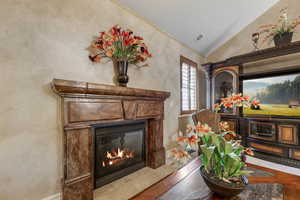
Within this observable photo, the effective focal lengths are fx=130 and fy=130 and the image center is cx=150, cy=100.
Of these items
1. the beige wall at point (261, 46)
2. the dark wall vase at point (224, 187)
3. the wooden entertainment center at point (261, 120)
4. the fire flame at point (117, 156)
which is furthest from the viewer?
the beige wall at point (261, 46)

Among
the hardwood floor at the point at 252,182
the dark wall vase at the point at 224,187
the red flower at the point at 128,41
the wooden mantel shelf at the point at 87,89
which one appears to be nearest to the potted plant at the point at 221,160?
the dark wall vase at the point at 224,187

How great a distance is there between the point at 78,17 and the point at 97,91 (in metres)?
0.93

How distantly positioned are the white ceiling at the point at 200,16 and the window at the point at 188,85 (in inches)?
19.5

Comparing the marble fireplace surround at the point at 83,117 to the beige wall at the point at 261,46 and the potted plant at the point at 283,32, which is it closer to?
the potted plant at the point at 283,32

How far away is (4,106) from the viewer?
1.14 m

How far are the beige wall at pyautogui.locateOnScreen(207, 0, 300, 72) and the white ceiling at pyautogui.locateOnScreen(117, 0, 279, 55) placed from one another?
0.14 m

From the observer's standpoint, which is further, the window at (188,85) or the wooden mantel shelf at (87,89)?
the window at (188,85)

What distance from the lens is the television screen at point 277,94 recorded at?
7.74 feet

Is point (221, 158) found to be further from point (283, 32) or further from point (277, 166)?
point (283, 32)

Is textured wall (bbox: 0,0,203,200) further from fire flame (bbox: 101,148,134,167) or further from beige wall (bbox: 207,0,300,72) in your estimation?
beige wall (bbox: 207,0,300,72)

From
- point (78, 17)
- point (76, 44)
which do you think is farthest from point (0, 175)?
point (78, 17)

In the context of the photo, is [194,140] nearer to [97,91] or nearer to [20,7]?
[97,91]

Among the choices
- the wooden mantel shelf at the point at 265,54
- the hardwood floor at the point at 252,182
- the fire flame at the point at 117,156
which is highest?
the wooden mantel shelf at the point at 265,54

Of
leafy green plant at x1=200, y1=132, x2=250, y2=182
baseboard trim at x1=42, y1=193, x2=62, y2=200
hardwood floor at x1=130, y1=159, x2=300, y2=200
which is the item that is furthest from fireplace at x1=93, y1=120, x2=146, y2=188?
leafy green plant at x1=200, y1=132, x2=250, y2=182
